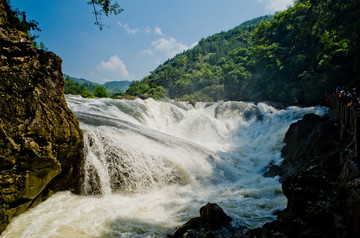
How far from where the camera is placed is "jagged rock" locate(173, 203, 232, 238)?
15.8ft

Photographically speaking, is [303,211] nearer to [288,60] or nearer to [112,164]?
[112,164]

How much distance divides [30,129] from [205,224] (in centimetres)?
527

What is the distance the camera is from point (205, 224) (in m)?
5.14

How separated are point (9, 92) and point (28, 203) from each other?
10.2ft

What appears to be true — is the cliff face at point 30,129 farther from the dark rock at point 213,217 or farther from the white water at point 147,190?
the dark rock at point 213,217

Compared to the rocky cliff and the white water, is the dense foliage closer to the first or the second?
the white water

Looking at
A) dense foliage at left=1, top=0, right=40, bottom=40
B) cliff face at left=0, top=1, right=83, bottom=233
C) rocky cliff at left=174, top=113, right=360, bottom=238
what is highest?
dense foliage at left=1, top=0, right=40, bottom=40

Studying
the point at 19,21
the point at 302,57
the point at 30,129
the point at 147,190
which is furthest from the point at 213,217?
the point at 302,57

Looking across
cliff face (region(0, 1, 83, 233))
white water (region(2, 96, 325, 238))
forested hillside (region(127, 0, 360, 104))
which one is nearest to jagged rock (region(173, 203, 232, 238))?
white water (region(2, 96, 325, 238))

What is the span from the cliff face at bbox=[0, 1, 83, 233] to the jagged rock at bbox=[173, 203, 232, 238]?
13.6 ft

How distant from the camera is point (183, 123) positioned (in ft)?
69.7

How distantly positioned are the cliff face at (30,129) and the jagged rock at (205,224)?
415 centimetres

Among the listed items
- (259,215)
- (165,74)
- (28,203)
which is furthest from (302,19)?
(165,74)

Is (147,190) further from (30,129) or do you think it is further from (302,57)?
(302,57)
